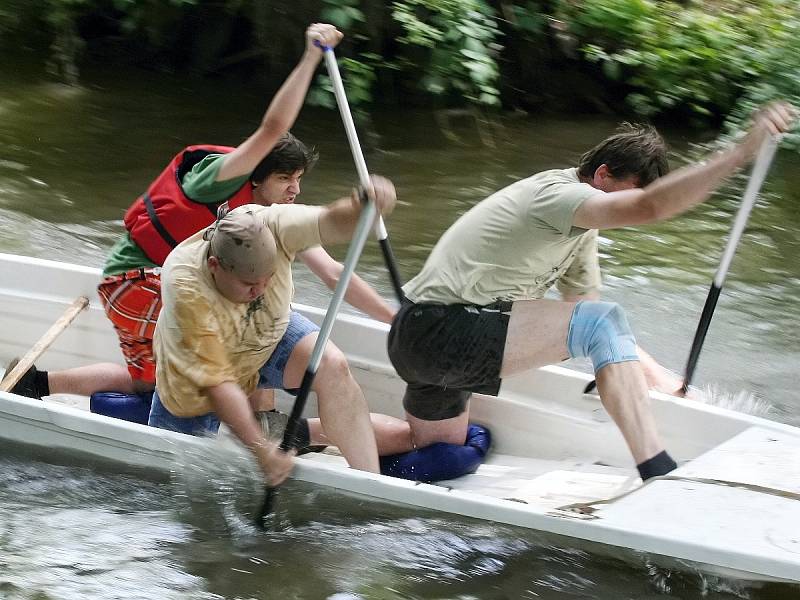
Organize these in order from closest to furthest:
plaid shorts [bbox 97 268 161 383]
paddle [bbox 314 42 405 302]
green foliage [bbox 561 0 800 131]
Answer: paddle [bbox 314 42 405 302] → plaid shorts [bbox 97 268 161 383] → green foliage [bbox 561 0 800 131]

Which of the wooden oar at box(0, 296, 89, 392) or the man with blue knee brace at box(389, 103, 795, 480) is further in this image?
→ the wooden oar at box(0, 296, 89, 392)

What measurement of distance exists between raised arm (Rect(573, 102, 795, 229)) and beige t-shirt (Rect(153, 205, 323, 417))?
0.84m

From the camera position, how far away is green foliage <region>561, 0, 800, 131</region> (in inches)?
349

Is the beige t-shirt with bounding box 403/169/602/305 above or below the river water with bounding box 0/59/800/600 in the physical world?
above

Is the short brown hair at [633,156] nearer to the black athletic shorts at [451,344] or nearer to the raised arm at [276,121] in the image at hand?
the black athletic shorts at [451,344]

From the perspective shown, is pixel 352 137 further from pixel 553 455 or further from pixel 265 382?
pixel 553 455

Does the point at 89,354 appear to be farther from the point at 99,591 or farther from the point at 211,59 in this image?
the point at 211,59

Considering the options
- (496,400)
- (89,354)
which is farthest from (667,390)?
(89,354)

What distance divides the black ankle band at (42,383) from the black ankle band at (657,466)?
7.50 feet

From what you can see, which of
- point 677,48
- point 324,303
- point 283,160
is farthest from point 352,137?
point 677,48

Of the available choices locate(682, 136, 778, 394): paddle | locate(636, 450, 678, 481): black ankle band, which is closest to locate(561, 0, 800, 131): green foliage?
locate(682, 136, 778, 394): paddle

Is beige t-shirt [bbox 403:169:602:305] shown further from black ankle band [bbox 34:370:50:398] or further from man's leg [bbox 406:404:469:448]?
black ankle band [bbox 34:370:50:398]

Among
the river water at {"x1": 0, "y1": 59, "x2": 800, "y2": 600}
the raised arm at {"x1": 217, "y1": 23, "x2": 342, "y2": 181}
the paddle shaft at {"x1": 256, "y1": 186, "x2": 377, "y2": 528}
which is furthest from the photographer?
the raised arm at {"x1": 217, "y1": 23, "x2": 342, "y2": 181}

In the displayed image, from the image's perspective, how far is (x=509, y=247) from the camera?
358 cm
